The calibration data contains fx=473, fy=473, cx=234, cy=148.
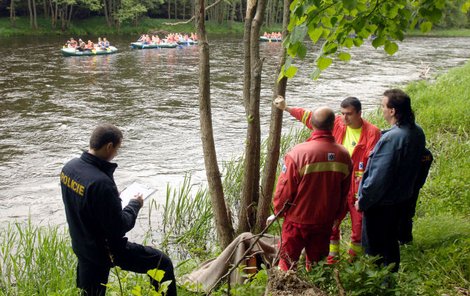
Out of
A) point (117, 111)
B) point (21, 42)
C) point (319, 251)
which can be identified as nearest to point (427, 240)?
point (319, 251)

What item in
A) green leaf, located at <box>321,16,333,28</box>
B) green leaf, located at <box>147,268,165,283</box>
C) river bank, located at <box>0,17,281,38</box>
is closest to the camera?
green leaf, located at <box>147,268,165,283</box>

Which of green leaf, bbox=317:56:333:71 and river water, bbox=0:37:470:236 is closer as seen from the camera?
green leaf, bbox=317:56:333:71

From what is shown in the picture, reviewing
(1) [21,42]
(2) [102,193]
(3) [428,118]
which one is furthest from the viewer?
(1) [21,42]

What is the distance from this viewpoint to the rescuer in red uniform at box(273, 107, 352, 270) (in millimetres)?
3619

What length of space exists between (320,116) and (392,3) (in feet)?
3.33

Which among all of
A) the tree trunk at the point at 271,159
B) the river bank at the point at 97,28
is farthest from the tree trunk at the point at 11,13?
the tree trunk at the point at 271,159

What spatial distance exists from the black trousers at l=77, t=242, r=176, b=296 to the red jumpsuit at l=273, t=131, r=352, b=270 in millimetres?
1001

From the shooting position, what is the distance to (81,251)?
11.4 feet

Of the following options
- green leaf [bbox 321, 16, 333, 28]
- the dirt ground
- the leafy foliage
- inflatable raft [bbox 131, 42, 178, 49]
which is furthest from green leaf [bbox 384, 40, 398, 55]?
inflatable raft [bbox 131, 42, 178, 49]

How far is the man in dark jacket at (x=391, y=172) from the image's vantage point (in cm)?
360

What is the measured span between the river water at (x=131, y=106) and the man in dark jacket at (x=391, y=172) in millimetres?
4634

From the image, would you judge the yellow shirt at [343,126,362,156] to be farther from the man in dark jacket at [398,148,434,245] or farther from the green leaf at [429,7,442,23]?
the green leaf at [429,7,442,23]

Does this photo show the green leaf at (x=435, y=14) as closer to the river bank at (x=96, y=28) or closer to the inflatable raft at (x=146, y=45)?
the inflatable raft at (x=146, y=45)

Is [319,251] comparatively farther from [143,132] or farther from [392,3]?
[143,132]
